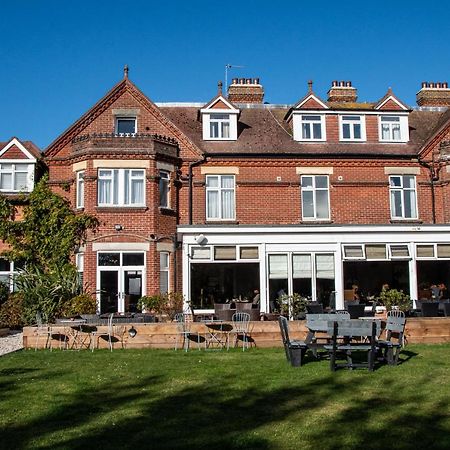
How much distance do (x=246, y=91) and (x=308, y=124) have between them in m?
A: 4.29

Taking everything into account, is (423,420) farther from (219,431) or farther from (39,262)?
(39,262)

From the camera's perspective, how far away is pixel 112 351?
13.8 metres

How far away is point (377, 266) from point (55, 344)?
15.4 metres

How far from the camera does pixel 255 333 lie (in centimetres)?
1420

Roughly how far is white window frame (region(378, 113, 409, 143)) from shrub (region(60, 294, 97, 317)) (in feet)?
45.4

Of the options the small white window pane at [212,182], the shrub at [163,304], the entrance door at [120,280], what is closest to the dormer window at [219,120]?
the small white window pane at [212,182]

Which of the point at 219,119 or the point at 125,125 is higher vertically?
the point at 219,119

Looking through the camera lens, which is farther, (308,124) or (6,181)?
(308,124)

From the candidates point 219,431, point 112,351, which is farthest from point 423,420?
point 112,351

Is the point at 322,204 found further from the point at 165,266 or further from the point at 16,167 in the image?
the point at 16,167

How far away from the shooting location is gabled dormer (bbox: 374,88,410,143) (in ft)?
82.7

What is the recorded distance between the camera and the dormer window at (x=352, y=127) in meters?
25.2

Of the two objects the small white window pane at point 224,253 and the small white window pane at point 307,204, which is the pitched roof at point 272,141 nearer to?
the small white window pane at point 307,204

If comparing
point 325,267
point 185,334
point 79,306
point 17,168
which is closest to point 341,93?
point 325,267
